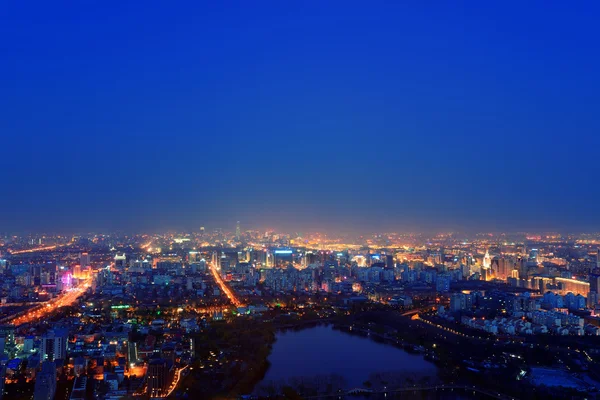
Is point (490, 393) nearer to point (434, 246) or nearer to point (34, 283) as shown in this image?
point (34, 283)

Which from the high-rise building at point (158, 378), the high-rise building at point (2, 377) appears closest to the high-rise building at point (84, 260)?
the high-rise building at point (2, 377)

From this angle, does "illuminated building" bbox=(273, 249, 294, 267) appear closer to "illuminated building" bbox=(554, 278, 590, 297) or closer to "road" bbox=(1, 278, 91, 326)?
"road" bbox=(1, 278, 91, 326)

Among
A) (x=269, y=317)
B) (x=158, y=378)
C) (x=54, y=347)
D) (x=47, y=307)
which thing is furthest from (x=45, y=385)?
(x=47, y=307)

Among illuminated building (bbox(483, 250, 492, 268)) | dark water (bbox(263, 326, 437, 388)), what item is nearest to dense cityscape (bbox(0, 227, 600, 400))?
dark water (bbox(263, 326, 437, 388))

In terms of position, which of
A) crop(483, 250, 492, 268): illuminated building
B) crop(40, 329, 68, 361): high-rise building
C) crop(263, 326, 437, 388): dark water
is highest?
crop(483, 250, 492, 268): illuminated building

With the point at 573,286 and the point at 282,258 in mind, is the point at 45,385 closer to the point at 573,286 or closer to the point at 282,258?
the point at 573,286

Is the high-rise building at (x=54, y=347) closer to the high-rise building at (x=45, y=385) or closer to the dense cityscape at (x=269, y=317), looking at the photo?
the dense cityscape at (x=269, y=317)

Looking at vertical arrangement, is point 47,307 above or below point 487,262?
below
